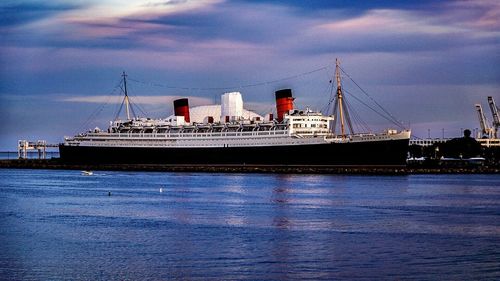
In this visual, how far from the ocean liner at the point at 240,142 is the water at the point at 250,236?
33289mm

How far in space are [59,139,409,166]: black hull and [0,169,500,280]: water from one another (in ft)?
107

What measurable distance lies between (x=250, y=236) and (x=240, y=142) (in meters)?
64.6

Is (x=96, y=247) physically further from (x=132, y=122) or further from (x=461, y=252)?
(x=132, y=122)

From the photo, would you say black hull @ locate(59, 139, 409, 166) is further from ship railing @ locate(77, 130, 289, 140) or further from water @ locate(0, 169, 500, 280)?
water @ locate(0, 169, 500, 280)

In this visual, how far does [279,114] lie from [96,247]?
6881 cm

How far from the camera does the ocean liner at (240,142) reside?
84.0 meters

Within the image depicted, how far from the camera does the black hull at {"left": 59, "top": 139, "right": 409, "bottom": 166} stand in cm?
8331

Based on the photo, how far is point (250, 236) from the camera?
2903 cm

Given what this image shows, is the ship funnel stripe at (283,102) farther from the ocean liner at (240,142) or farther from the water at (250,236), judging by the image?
the water at (250,236)

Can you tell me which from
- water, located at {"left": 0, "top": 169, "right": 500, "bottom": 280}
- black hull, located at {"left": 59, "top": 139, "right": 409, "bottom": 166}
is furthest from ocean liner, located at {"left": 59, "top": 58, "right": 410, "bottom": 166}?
water, located at {"left": 0, "top": 169, "right": 500, "bottom": 280}

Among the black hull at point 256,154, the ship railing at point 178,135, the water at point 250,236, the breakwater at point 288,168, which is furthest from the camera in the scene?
the ship railing at point 178,135

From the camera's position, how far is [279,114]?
9438cm

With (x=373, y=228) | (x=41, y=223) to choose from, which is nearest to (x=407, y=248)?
(x=373, y=228)

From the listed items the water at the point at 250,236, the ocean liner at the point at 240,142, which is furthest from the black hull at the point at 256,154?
the water at the point at 250,236
